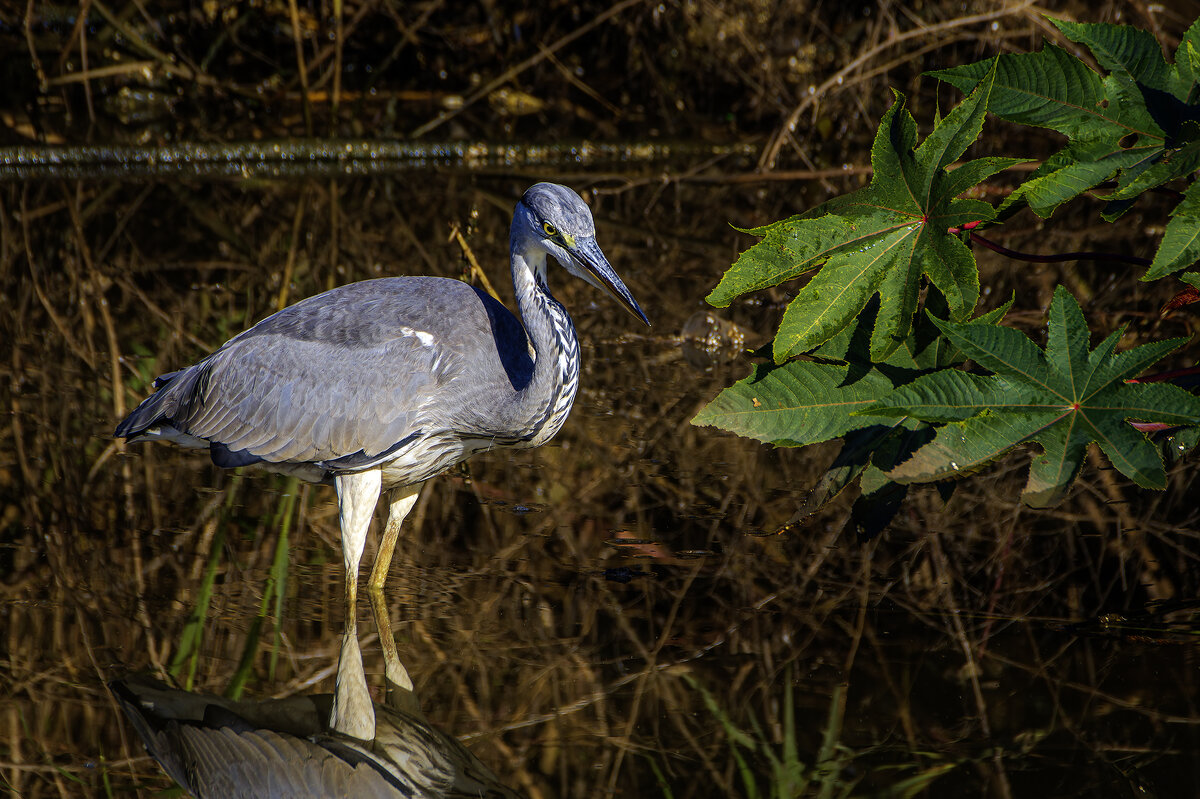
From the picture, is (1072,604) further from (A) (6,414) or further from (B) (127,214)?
(B) (127,214)

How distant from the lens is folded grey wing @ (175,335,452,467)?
3738 millimetres

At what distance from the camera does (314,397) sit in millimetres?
3857

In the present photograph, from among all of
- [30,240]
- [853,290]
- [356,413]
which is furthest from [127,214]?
[853,290]

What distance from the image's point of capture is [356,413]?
3.74 metres

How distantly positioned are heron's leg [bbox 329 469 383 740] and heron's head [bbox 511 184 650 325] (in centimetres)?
92

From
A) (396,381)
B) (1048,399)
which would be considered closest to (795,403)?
(1048,399)

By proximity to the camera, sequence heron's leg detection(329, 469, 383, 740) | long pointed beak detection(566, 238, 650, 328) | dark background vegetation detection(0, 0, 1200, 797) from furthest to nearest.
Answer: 1. long pointed beak detection(566, 238, 650, 328)
2. heron's leg detection(329, 469, 383, 740)
3. dark background vegetation detection(0, 0, 1200, 797)

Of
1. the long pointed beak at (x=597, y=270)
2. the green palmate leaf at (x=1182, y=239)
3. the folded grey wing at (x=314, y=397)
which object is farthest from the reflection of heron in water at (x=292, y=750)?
the green palmate leaf at (x=1182, y=239)

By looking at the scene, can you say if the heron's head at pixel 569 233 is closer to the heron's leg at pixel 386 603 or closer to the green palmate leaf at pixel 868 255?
the green palmate leaf at pixel 868 255

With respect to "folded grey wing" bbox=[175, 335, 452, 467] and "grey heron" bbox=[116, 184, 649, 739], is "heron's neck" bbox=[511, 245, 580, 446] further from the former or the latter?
"folded grey wing" bbox=[175, 335, 452, 467]

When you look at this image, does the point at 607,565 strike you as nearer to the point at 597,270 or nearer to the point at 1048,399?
the point at 597,270

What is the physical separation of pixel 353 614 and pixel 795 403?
150cm

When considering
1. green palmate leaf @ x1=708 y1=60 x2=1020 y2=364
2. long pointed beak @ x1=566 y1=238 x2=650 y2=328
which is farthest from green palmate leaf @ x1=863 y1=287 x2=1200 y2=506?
long pointed beak @ x1=566 y1=238 x2=650 y2=328

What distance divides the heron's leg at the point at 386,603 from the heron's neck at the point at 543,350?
504 mm
